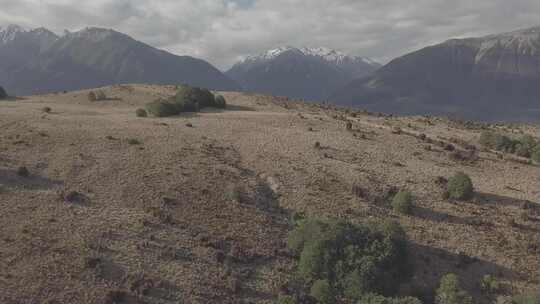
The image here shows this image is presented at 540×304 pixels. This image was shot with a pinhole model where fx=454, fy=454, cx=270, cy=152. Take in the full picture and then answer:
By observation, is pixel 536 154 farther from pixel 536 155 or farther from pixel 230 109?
pixel 230 109

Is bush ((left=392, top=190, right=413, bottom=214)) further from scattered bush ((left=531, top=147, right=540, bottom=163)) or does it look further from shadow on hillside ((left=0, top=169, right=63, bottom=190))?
scattered bush ((left=531, top=147, right=540, bottom=163))

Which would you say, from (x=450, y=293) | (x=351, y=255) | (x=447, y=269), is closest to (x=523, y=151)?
(x=447, y=269)

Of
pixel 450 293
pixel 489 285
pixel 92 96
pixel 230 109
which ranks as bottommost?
pixel 489 285

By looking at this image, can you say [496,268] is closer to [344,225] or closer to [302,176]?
[344,225]

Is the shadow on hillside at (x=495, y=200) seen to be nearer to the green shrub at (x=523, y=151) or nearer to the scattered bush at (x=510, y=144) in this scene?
the green shrub at (x=523, y=151)

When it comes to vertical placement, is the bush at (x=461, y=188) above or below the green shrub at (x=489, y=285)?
above

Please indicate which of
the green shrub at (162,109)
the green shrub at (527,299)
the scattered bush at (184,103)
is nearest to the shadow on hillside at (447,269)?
the green shrub at (527,299)

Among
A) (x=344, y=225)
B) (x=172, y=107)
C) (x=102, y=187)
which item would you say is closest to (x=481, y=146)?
(x=344, y=225)
